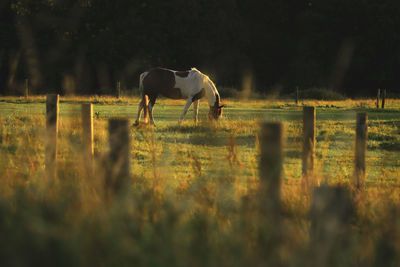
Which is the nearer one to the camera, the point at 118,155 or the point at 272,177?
the point at 272,177

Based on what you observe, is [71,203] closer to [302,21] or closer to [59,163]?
[59,163]

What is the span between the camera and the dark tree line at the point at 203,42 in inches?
1698

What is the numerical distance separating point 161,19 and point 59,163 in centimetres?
4130

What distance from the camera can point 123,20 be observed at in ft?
148

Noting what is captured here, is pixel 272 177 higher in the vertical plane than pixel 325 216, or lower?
higher

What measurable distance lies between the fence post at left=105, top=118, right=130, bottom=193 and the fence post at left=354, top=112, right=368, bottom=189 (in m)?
3.08

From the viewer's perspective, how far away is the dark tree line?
141ft

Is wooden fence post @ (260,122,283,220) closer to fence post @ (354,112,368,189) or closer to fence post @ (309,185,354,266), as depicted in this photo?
fence post @ (309,185,354,266)

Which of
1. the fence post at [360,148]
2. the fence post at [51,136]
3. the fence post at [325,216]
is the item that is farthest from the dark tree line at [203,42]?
the fence post at [325,216]

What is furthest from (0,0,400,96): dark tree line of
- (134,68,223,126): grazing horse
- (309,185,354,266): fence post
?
(309,185,354,266): fence post

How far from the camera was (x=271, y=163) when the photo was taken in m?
3.72

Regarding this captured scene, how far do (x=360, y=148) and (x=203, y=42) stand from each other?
41.3m

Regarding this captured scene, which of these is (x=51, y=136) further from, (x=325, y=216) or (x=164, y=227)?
(x=325, y=216)

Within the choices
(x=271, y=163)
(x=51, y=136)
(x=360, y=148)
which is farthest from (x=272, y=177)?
(x=51, y=136)
